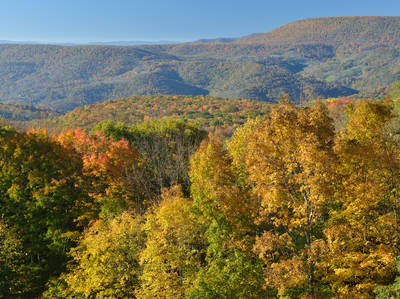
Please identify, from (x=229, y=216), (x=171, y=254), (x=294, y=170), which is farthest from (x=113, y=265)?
(x=294, y=170)

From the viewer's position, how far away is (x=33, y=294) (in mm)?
33094

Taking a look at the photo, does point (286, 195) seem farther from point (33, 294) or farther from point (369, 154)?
point (33, 294)

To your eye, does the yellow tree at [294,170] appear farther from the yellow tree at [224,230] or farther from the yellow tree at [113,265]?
the yellow tree at [113,265]

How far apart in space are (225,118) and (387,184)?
16702 centimetres

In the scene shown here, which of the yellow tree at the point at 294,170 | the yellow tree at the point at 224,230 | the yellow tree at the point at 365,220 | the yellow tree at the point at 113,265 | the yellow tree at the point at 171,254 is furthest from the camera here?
the yellow tree at the point at 113,265

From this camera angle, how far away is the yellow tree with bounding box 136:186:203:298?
912 inches

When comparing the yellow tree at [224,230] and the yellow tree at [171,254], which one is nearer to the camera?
the yellow tree at [224,230]

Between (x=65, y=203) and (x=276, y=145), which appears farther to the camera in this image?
(x=65, y=203)

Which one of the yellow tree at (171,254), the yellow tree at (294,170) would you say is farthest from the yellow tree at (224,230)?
the yellow tree at (294,170)

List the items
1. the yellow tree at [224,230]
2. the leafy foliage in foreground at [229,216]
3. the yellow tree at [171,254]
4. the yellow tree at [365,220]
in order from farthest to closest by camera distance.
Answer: the yellow tree at [171,254], the yellow tree at [224,230], the yellow tree at [365,220], the leafy foliage in foreground at [229,216]

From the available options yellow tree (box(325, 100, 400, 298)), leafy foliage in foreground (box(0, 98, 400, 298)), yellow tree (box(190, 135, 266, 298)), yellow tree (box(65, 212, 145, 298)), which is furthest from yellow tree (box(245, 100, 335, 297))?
yellow tree (box(65, 212, 145, 298))

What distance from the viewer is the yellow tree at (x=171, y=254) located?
76.0 feet

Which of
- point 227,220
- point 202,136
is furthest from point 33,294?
point 202,136

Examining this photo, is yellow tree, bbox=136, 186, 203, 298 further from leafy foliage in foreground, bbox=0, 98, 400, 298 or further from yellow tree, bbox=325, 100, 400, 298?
yellow tree, bbox=325, 100, 400, 298
